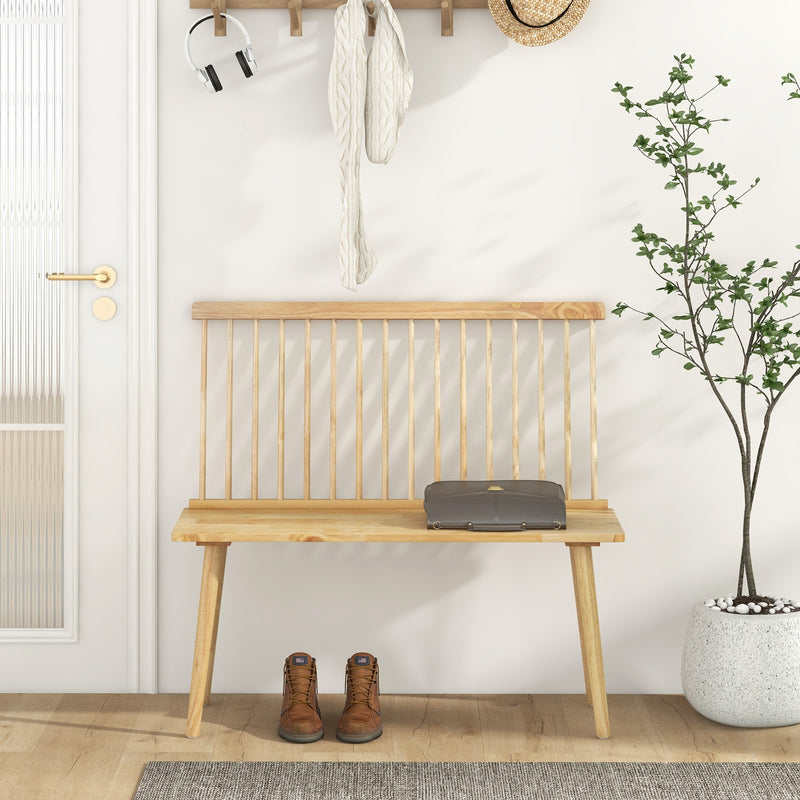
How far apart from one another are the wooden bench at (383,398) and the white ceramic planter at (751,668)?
40 centimetres

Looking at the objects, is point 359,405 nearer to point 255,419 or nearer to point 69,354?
point 255,419

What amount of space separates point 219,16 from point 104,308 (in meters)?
0.73

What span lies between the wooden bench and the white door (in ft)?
0.76

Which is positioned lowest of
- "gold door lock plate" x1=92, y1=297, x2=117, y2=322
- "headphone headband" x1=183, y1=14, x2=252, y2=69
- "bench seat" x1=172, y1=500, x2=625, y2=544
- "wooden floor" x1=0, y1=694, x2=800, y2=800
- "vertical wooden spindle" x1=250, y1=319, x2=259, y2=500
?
"wooden floor" x1=0, y1=694, x2=800, y2=800

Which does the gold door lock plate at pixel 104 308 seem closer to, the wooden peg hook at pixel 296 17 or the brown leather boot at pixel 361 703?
the wooden peg hook at pixel 296 17

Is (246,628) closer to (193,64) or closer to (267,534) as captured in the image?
(267,534)

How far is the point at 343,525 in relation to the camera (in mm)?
1933

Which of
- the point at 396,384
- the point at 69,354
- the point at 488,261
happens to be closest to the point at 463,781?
the point at 396,384

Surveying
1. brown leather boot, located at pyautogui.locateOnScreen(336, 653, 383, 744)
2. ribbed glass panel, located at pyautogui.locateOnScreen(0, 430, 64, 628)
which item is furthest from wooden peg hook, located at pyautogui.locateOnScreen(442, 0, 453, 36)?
brown leather boot, located at pyautogui.locateOnScreen(336, 653, 383, 744)

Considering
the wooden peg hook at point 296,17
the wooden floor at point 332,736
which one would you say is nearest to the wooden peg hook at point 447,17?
the wooden peg hook at point 296,17

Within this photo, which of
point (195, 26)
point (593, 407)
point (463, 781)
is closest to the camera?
point (463, 781)

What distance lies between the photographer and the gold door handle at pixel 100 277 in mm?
2133

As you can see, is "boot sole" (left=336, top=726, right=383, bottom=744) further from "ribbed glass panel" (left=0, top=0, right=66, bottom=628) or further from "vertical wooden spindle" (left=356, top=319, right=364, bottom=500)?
"ribbed glass panel" (left=0, top=0, right=66, bottom=628)

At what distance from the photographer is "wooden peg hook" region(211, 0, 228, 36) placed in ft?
6.74
